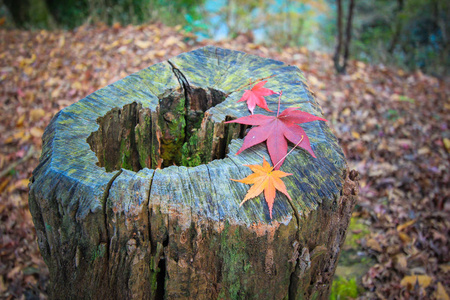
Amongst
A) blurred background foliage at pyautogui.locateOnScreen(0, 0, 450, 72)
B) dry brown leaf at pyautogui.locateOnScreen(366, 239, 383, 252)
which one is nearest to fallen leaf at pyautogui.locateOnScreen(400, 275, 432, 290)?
dry brown leaf at pyautogui.locateOnScreen(366, 239, 383, 252)

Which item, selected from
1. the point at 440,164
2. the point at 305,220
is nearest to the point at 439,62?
the point at 440,164

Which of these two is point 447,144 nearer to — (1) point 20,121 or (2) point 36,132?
(2) point 36,132

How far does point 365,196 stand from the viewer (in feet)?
9.62

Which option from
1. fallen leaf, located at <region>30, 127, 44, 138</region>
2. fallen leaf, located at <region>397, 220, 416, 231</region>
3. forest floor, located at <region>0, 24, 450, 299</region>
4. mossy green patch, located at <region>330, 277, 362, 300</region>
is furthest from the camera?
fallen leaf, located at <region>30, 127, 44, 138</region>

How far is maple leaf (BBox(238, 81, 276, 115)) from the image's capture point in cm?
153

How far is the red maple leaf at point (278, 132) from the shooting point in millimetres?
1281

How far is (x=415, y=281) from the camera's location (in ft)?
7.30

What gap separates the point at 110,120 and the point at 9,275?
5.15 feet

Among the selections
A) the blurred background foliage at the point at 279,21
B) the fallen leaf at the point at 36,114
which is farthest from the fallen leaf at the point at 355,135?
the fallen leaf at the point at 36,114

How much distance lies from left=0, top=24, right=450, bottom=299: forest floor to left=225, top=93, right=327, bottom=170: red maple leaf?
0.99 metres

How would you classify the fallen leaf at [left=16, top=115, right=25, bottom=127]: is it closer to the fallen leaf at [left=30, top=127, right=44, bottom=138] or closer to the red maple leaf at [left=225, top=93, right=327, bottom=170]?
the fallen leaf at [left=30, top=127, right=44, bottom=138]

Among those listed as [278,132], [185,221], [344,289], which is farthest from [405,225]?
[185,221]

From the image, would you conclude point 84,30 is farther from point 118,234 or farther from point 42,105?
point 118,234

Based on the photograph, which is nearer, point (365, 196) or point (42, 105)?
point (365, 196)
